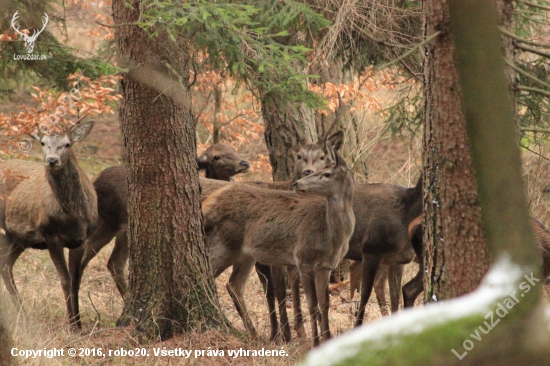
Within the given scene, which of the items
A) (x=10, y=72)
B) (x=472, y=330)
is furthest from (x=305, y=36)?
(x=472, y=330)

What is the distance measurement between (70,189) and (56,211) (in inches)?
13.3

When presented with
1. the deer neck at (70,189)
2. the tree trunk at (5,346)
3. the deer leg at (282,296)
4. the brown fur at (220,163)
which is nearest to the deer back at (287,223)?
the deer leg at (282,296)

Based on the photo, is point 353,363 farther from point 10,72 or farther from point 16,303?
point 10,72

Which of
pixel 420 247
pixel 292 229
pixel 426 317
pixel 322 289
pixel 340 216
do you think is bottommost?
Answer: pixel 322 289

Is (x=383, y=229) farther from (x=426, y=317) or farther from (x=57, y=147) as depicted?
(x=426, y=317)

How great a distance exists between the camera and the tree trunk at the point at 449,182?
4.95 metres

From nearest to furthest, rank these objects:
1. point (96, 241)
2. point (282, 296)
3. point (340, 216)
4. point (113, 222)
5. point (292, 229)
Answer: point (340, 216)
point (292, 229)
point (282, 296)
point (113, 222)
point (96, 241)

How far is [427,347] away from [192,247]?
5.31 meters

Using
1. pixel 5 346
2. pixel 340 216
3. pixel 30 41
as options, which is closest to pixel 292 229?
pixel 340 216

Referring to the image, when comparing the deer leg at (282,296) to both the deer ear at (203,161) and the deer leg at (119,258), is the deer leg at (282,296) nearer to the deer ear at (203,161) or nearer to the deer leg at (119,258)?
the deer leg at (119,258)

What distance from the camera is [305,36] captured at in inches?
403

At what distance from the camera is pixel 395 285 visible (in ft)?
31.8

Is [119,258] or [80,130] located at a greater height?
[80,130]

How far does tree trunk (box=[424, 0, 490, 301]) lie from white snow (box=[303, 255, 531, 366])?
90.1 inches
